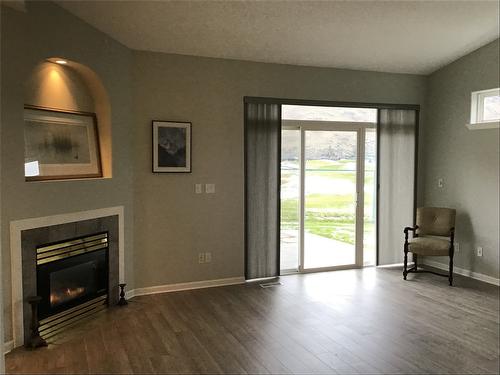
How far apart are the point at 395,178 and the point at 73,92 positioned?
421 cm

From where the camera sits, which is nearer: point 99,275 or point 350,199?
point 99,275

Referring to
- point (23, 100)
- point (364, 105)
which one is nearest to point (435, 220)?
point (364, 105)

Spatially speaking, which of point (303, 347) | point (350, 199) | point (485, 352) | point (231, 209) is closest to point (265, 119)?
point (231, 209)

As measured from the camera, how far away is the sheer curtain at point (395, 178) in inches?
237

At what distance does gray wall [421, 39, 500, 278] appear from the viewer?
535cm

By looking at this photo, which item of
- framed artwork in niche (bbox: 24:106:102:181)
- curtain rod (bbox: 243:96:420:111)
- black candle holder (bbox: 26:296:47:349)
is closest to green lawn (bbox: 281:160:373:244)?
curtain rod (bbox: 243:96:420:111)

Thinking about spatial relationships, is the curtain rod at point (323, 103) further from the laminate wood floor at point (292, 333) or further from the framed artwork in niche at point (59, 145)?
the laminate wood floor at point (292, 333)

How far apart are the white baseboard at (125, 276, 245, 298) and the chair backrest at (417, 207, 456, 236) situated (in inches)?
96.7

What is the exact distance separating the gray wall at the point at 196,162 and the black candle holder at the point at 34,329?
140 cm

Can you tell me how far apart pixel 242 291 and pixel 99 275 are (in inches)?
61.4

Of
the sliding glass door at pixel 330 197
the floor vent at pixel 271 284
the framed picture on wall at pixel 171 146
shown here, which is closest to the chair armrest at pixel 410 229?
the sliding glass door at pixel 330 197

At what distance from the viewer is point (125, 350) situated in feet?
11.2

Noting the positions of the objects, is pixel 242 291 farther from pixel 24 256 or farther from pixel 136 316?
pixel 24 256

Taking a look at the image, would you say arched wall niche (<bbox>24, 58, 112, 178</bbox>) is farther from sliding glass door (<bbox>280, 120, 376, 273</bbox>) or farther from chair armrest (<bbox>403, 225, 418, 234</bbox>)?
chair armrest (<bbox>403, 225, 418, 234</bbox>)
